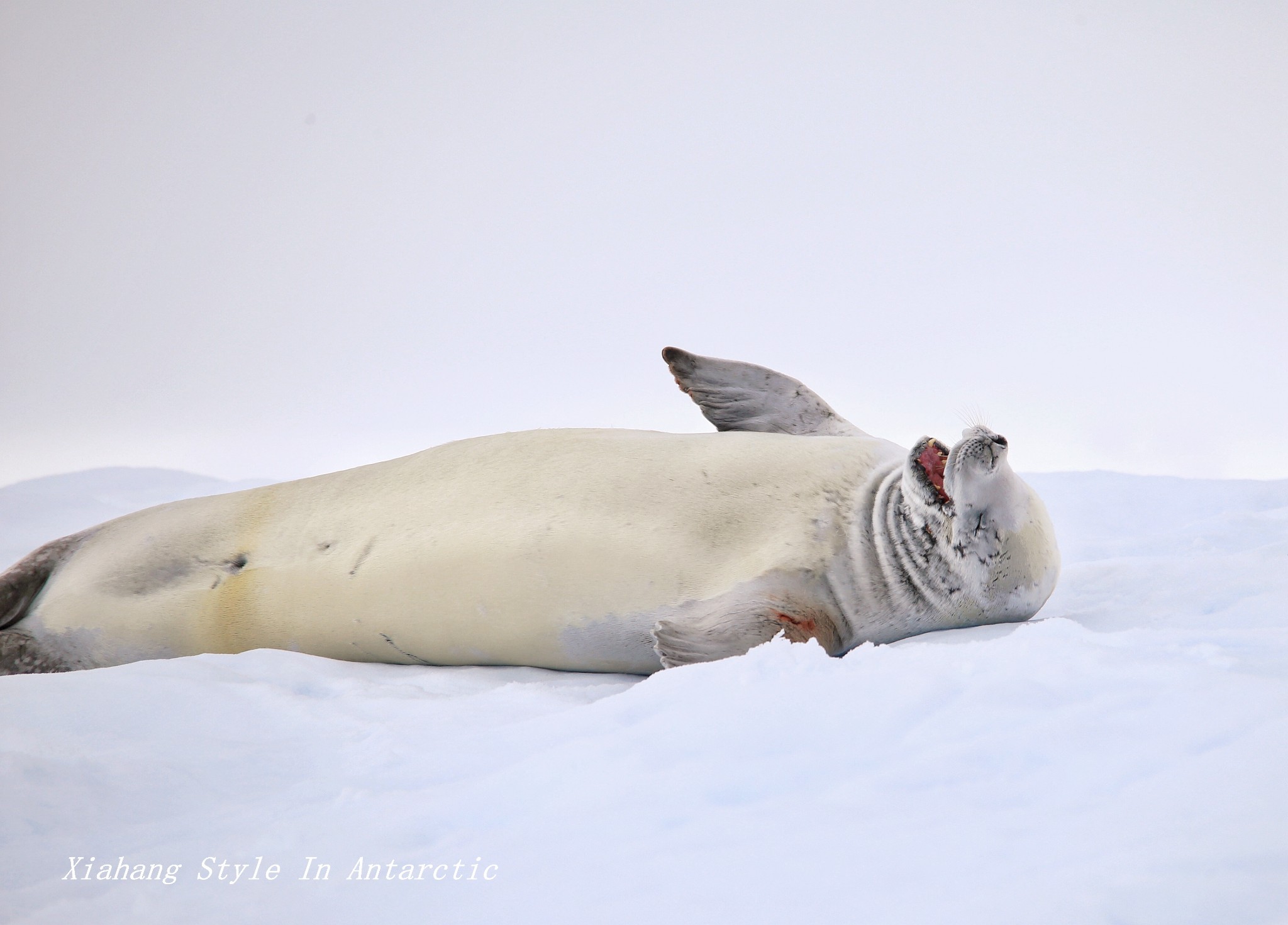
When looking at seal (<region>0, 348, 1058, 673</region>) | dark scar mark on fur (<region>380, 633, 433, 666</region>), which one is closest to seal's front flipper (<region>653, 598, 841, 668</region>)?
seal (<region>0, 348, 1058, 673</region>)

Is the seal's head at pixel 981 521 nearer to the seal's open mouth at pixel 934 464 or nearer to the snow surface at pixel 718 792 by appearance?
the seal's open mouth at pixel 934 464

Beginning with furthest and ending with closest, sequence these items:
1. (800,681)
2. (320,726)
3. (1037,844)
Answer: (320,726) → (800,681) → (1037,844)

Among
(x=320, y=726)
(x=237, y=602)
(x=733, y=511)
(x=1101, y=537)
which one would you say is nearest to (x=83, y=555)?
(x=237, y=602)

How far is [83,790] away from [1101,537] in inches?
148

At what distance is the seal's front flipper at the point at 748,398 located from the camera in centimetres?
296

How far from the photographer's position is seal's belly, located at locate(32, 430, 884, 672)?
2.31 m

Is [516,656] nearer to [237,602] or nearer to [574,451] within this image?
[574,451]

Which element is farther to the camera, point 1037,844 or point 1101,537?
point 1101,537

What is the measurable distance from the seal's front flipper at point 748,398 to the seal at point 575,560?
0.13 meters

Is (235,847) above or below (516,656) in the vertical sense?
above

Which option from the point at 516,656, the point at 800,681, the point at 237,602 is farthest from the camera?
the point at 237,602

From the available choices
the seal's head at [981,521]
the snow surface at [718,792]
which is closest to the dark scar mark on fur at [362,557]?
the snow surface at [718,792]

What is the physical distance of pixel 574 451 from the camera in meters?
2.64

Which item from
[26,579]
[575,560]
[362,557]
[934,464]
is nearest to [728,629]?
[575,560]
